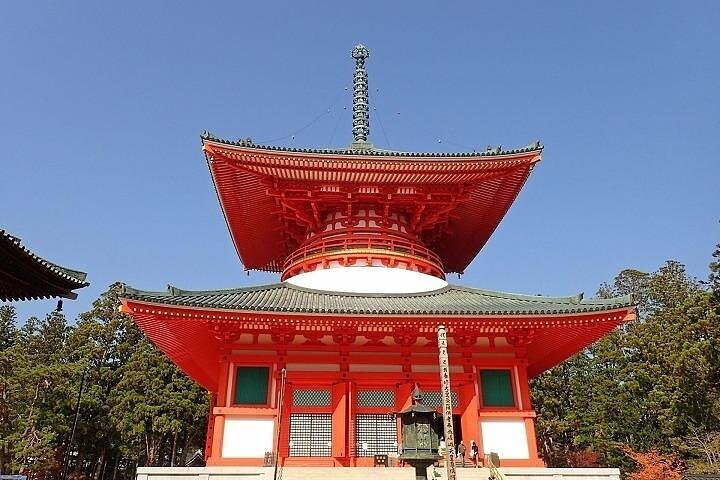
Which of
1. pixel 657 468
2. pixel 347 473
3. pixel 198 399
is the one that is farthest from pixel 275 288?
pixel 198 399

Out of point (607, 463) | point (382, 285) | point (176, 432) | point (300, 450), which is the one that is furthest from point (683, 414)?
point (176, 432)

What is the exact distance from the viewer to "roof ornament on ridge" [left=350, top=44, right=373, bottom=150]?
2867 cm

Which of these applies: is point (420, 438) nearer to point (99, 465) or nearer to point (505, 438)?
point (505, 438)

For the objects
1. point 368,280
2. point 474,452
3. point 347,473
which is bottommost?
point 347,473

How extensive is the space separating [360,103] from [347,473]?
21.2 m

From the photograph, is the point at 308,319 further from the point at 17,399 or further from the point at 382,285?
the point at 17,399

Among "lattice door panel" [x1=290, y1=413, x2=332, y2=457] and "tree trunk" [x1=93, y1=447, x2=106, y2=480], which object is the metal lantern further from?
"tree trunk" [x1=93, y1=447, x2=106, y2=480]

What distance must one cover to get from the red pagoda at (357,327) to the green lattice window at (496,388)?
0.04 m

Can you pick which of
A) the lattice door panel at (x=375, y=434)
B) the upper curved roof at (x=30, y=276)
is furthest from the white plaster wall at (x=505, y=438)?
the upper curved roof at (x=30, y=276)

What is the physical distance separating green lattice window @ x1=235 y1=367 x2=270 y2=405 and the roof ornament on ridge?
13.1 meters

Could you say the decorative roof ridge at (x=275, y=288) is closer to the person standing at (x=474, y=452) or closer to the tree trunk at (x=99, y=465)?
the person standing at (x=474, y=452)

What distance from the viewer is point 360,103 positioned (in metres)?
30.5

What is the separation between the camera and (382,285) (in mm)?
19516

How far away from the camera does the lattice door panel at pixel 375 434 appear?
15945 millimetres
